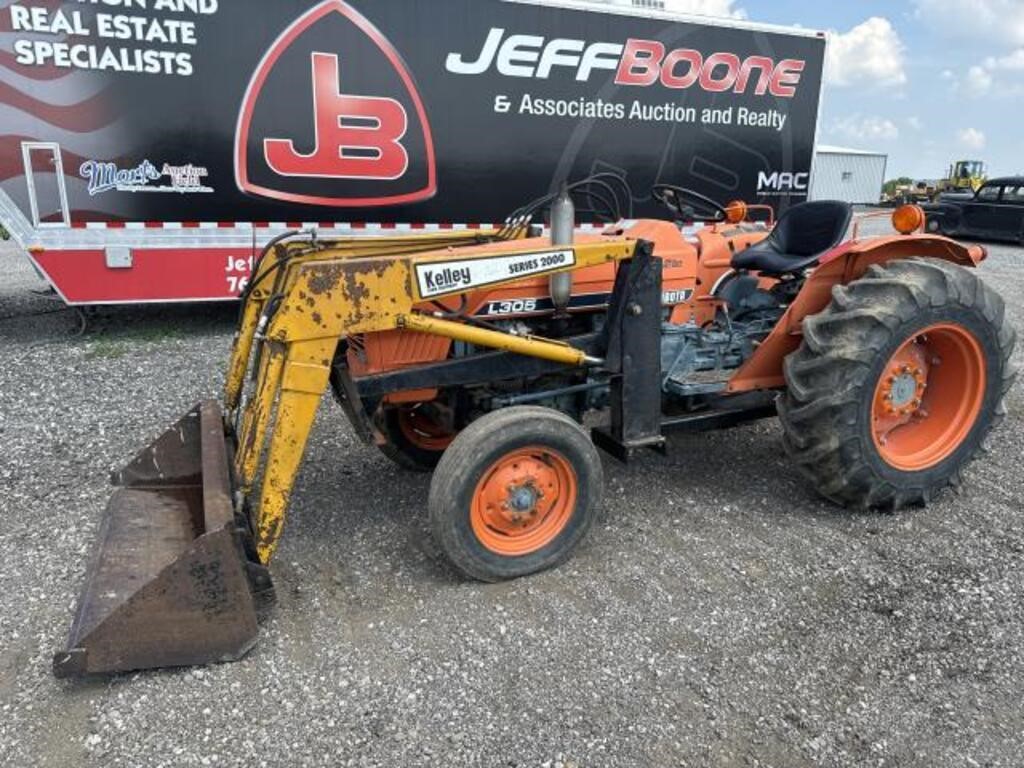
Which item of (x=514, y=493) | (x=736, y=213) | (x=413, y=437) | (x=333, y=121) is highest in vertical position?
(x=333, y=121)

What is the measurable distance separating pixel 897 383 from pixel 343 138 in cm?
523

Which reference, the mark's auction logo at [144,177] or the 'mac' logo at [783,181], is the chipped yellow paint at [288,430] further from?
the 'mac' logo at [783,181]

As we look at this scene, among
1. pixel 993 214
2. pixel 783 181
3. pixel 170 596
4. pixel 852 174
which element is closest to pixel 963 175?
pixel 852 174

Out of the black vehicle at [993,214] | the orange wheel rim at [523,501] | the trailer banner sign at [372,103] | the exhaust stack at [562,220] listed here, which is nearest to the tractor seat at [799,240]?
the exhaust stack at [562,220]

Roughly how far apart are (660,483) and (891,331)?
1.34m

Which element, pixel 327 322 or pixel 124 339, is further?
pixel 124 339

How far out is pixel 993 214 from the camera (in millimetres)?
16594

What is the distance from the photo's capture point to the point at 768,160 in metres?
8.49

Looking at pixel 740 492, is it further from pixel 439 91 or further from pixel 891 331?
pixel 439 91

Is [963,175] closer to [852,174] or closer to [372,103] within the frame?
[852,174]

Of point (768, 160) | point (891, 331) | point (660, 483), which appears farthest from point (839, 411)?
point (768, 160)

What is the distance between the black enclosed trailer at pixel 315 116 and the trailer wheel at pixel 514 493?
13.6ft

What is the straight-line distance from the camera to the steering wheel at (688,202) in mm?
4094

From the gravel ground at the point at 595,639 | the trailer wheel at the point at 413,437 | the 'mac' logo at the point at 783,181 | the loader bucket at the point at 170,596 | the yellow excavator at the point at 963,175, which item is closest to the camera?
the gravel ground at the point at 595,639
